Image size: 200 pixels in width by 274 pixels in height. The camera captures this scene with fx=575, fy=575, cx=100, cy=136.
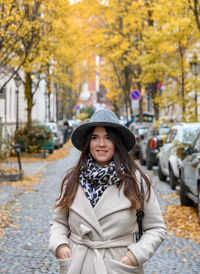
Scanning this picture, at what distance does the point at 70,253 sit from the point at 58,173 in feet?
54.0

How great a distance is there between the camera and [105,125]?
3.33 meters

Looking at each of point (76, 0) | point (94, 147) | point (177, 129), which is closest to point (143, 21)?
point (76, 0)

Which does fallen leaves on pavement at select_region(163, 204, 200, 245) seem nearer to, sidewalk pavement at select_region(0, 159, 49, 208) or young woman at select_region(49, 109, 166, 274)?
sidewalk pavement at select_region(0, 159, 49, 208)

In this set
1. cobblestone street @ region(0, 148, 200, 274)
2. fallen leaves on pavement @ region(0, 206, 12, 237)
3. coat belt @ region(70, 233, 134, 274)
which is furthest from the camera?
fallen leaves on pavement @ region(0, 206, 12, 237)

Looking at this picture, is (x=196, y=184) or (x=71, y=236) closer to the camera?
(x=71, y=236)

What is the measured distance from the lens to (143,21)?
30.3m

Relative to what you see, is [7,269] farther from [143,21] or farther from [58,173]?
[143,21]

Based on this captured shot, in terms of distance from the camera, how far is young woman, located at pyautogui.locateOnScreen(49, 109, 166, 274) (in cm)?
307

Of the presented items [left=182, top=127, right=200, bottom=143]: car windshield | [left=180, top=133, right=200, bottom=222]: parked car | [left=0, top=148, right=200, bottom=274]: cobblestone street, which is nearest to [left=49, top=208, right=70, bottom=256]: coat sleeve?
[left=0, top=148, right=200, bottom=274]: cobblestone street

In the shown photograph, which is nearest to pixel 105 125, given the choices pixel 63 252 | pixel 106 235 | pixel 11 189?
pixel 106 235

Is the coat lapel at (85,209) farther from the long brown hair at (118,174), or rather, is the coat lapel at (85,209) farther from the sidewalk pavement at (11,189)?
the sidewalk pavement at (11,189)

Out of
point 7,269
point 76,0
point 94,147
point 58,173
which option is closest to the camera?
point 94,147

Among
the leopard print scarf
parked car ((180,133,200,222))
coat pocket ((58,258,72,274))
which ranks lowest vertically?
parked car ((180,133,200,222))

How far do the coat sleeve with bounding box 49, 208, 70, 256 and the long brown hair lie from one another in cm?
8
